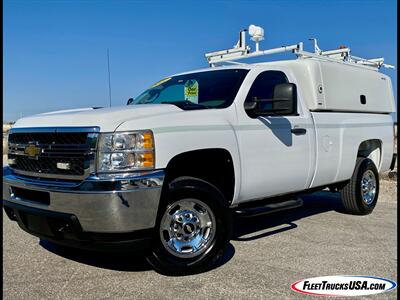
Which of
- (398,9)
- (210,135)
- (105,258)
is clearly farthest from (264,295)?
(398,9)

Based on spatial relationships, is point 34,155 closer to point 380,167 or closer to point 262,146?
point 262,146

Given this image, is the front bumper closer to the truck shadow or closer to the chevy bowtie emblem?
the chevy bowtie emblem

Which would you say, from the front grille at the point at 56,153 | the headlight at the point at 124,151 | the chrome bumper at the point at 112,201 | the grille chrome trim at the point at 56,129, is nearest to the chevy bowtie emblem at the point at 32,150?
the front grille at the point at 56,153

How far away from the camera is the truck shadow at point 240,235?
166 inches

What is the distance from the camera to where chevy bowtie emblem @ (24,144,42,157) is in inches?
150

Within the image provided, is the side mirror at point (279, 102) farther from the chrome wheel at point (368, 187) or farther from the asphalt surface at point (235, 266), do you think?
the chrome wheel at point (368, 187)

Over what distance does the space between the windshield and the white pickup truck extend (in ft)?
0.05

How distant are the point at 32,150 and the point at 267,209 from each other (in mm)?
2428

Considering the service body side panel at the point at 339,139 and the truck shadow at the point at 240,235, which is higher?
the service body side panel at the point at 339,139

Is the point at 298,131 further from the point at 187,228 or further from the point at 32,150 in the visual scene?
the point at 32,150

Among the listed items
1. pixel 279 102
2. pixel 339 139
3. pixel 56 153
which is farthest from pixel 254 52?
pixel 56 153

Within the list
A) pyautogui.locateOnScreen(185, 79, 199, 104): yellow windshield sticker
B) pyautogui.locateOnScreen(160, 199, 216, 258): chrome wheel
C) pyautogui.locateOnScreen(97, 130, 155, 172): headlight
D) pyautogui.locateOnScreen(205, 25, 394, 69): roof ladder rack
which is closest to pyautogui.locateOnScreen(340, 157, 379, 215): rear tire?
pyautogui.locateOnScreen(205, 25, 394, 69): roof ladder rack

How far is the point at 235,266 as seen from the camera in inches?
162

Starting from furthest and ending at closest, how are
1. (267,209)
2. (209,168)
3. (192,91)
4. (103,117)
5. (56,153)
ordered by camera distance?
(192,91) < (267,209) < (209,168) < (56,153) < (103,117)
